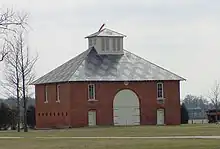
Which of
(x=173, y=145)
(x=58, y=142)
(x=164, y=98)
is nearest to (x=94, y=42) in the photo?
(x=164, y=98)

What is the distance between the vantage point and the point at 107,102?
276 ft

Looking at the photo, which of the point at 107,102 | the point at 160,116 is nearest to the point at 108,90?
the point at 107,102

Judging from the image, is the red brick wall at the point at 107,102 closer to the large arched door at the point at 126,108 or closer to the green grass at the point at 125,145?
the large arched door at the point at 126,108

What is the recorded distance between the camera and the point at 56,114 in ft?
285

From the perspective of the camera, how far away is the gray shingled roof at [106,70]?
84.2 meters

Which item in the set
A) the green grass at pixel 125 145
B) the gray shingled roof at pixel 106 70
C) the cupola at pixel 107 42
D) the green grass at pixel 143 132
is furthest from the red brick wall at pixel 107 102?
the green grass at pixel 125 145

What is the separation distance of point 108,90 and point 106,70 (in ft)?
8.50

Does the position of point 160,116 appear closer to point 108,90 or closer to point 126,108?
point 126,108

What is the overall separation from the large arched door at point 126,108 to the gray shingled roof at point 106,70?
1.89m

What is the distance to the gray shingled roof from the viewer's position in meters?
84.2

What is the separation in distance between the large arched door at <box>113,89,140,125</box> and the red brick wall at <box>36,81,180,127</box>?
48cm

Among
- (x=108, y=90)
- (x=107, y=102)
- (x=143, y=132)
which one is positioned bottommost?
(x=143, y=132)

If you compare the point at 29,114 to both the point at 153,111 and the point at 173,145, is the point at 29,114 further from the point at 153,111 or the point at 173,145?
the point at 173,145

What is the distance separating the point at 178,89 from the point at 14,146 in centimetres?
4762
